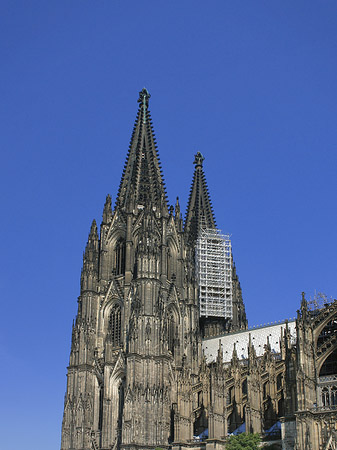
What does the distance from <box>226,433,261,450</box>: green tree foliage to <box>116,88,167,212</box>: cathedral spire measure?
28.7 metres

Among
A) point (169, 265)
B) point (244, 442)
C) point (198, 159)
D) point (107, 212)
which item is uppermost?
point (198, 159)

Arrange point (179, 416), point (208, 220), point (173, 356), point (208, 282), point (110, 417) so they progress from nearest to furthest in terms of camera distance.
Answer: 1. point (179, 416)
2. point (110, 417)
3. point (173, 356)
4. point (208, 282)
5. point (208, 220)

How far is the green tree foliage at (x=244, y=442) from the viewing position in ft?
153

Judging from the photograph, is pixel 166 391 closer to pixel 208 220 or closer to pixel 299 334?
pixel 299 334

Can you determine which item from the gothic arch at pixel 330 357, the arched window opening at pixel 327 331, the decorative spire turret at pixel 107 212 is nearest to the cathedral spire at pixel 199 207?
the decorative spire turret at pixel 107 212

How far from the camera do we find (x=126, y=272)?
66.6 metres

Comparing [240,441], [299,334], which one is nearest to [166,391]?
[240,441]

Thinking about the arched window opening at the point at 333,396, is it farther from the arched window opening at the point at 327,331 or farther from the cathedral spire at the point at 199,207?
the cathedral spire at the point at 199,207

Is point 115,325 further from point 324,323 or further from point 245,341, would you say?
point 324,323

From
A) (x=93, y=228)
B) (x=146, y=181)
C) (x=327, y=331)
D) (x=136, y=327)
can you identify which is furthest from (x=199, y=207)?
(x=327, y=331)

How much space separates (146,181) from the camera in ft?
243

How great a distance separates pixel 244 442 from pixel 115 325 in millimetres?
22122

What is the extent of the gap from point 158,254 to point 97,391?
13992 mm

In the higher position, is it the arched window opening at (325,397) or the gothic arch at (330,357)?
the gothic arch at (330,357)
